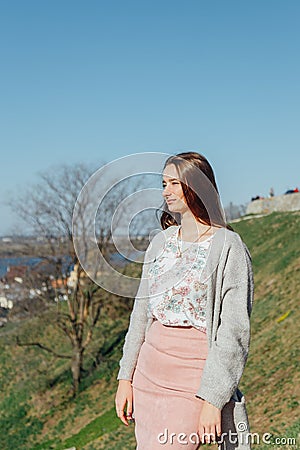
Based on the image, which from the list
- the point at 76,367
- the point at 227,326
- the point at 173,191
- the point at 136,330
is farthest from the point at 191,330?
the point at 76,367

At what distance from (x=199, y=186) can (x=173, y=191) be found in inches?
4.9

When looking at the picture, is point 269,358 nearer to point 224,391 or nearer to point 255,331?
point 255,331

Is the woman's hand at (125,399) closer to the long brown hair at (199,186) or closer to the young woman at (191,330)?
the young woman at (191,330)

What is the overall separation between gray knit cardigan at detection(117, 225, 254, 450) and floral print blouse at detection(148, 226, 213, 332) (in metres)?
0.05

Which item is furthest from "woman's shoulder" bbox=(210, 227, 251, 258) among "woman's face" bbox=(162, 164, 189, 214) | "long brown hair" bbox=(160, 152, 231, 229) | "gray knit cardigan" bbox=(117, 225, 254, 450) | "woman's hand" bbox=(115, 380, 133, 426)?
"woman's hand" bbox=(115, 380, 133, 426)

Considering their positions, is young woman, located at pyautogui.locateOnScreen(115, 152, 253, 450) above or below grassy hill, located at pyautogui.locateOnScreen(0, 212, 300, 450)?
above

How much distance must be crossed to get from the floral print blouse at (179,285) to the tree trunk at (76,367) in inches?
726

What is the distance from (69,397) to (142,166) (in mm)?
18774

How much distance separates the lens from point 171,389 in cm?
275

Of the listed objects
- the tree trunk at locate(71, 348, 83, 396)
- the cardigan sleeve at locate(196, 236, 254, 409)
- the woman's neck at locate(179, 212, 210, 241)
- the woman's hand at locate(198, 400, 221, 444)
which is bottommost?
the tree trunk at locate(71, 348, 83, 396)

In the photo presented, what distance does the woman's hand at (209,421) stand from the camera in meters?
2.58

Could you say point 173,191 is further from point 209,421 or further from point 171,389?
point 209,421

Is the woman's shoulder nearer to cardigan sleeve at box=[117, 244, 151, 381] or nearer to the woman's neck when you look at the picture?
the woman's neck

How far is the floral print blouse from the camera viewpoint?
275cm
